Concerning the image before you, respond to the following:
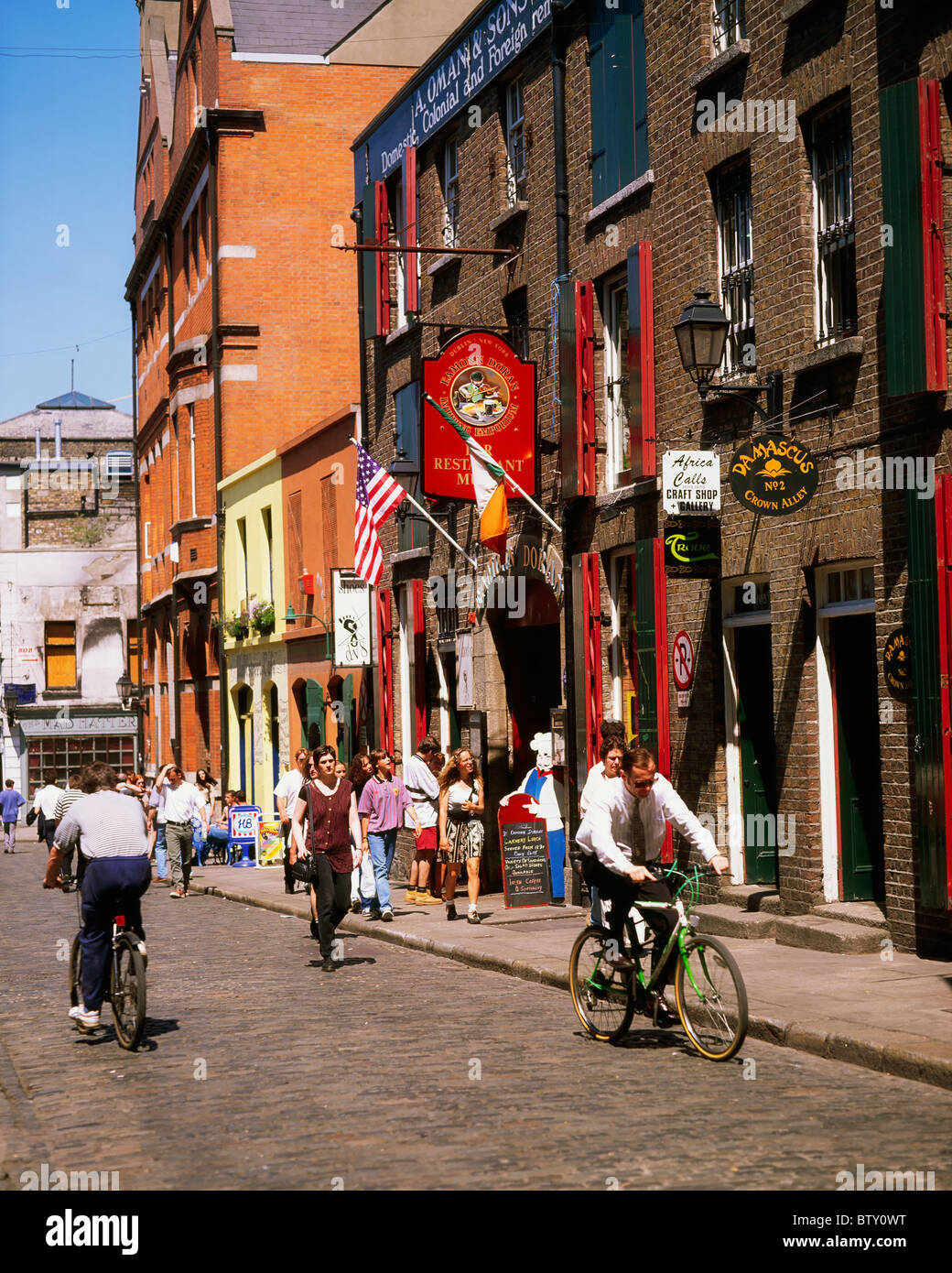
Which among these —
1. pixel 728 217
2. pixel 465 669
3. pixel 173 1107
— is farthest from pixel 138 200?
pixel 173 1107

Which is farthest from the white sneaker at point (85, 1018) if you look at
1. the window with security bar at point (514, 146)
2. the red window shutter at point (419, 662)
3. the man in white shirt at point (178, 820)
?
the man in white shirt at point (178, 820)

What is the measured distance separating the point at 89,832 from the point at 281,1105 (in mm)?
2899

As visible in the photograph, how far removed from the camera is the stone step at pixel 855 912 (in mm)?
13211

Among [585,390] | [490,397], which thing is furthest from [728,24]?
[490,397]

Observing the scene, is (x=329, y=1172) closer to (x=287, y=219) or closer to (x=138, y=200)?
(x=287, y=219)

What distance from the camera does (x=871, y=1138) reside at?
7.52m

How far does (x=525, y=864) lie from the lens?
17.7 m

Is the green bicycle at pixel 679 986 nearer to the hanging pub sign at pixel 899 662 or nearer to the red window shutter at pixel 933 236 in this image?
the hanging pub sign at pixel 899 662

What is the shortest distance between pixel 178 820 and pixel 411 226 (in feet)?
30.2

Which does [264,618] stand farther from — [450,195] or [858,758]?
[858,758]

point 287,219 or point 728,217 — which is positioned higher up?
point 287,219

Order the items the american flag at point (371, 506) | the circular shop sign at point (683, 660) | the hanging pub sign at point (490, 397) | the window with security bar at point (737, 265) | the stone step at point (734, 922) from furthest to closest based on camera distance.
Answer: the american flag at point (371, 506), the hanging pub sign at point (490, 397), the circular shop sign at point (683, 660), the window with security bar at point (737, 265), the stone step at point (734, 922)

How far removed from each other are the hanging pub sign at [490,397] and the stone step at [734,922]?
646 centimetres

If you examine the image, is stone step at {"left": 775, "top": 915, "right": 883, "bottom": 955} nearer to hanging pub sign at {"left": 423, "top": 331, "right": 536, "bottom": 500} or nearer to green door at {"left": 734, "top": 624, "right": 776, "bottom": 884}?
green door at {"left": 734, "top": 624, "right": 776, "bottom": 884}
